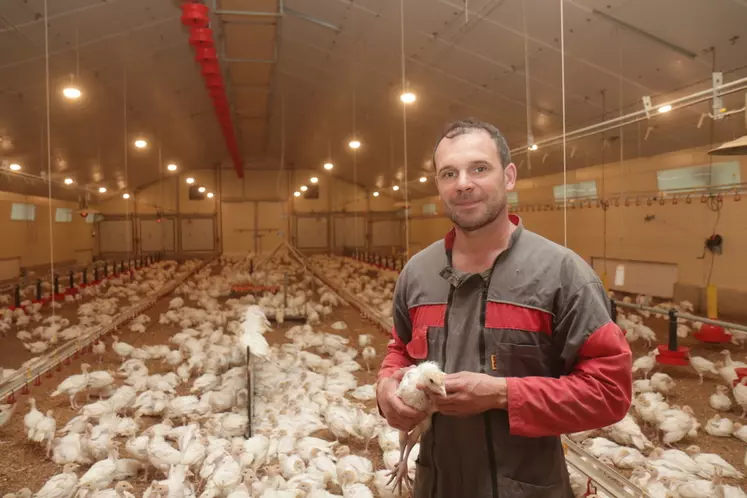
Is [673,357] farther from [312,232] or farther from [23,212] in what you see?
[312,232]

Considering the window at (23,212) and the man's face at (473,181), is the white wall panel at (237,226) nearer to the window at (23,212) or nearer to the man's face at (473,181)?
the window at (23,212)

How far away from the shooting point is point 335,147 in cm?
1638

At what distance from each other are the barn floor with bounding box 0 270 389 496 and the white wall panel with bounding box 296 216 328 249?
15.7 m

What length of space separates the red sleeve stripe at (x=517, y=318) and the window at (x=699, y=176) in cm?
734

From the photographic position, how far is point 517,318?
121 centimetres

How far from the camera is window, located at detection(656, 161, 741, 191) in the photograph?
6973mm

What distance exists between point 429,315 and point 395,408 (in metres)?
0.27

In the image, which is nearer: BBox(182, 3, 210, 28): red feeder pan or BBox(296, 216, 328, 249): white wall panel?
BBox(182, 3, 210, 28): red feeder pan

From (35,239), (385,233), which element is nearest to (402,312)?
(35,239)

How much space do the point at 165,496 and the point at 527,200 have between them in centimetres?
1041

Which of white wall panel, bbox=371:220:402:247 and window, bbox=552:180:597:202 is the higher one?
window, bbox=552:180:597:202

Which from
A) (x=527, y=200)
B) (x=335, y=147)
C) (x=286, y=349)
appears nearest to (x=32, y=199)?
(x=335, y=147)

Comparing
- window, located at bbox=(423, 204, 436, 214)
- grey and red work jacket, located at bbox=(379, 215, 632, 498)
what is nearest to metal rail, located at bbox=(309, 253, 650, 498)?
grey and red work jacket, located at bbox=(379, 215, 632, 498)

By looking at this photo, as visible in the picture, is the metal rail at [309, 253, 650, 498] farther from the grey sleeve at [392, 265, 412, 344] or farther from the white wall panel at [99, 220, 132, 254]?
the white wall panel at [99, 220, 132, 254]
